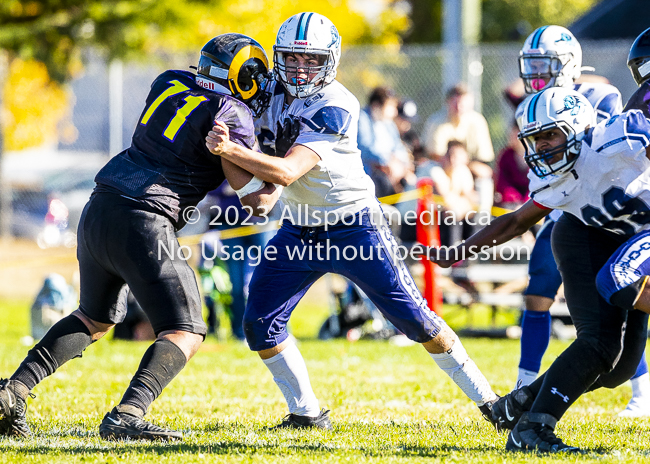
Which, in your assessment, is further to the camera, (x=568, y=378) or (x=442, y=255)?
(x=442, y=255)

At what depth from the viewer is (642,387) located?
15.4 ft

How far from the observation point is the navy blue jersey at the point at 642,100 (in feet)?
12.9

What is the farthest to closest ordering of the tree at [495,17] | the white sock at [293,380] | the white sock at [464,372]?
the tree at [495,17] < the white sock at [293,380] < the white sock at [464,372]

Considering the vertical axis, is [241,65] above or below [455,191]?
above

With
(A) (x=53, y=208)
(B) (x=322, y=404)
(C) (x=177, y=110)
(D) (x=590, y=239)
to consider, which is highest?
(C) (x=177, y=110)

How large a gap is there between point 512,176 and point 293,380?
16.0ft

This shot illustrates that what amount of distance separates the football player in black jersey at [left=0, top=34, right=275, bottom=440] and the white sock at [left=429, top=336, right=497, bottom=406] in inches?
47.6

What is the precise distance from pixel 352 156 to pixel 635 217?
1336mm

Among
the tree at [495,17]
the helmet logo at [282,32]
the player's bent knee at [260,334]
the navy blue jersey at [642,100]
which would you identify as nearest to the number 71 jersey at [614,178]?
the navy blue jersey at [642,100]

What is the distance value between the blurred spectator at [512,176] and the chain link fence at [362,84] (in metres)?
2.37

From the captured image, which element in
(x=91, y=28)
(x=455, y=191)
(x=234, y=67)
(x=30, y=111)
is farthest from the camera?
(x=30, y=111)

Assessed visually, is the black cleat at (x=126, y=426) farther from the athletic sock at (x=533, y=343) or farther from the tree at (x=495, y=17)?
the tree at (x=495, y=17)

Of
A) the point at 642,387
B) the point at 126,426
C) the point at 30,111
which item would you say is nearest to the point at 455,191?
the point at 642,387

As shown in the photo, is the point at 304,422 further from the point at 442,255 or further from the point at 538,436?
the point at 538,436
